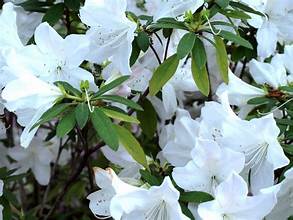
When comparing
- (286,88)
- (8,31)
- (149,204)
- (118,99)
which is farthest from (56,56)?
(286,88)

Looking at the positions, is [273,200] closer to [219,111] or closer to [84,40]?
[219,111]

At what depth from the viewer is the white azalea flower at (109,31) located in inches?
58.7

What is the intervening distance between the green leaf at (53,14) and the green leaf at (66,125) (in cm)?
56

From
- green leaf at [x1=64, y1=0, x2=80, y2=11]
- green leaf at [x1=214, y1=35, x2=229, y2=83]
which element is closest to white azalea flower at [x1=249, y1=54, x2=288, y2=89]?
green leaf at [x1=214, y1=35, x2=229, y2=83]

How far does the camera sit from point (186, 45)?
1.44m

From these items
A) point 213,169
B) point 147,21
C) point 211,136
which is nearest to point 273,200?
point 213,169

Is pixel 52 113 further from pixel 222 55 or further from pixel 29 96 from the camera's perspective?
pixel 222 55

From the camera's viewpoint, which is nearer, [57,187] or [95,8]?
[95,8]

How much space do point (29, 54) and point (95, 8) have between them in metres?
0.17

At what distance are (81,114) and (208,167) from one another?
0.88 ft

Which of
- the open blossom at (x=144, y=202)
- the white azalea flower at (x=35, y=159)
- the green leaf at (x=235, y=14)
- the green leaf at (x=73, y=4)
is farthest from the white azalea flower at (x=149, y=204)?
the white azalea flower at (x=35, y=159)

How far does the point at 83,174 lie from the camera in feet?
8.26

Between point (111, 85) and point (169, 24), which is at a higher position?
point (169, 24)

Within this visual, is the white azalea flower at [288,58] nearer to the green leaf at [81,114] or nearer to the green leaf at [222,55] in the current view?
the green leaf at [222,55]
